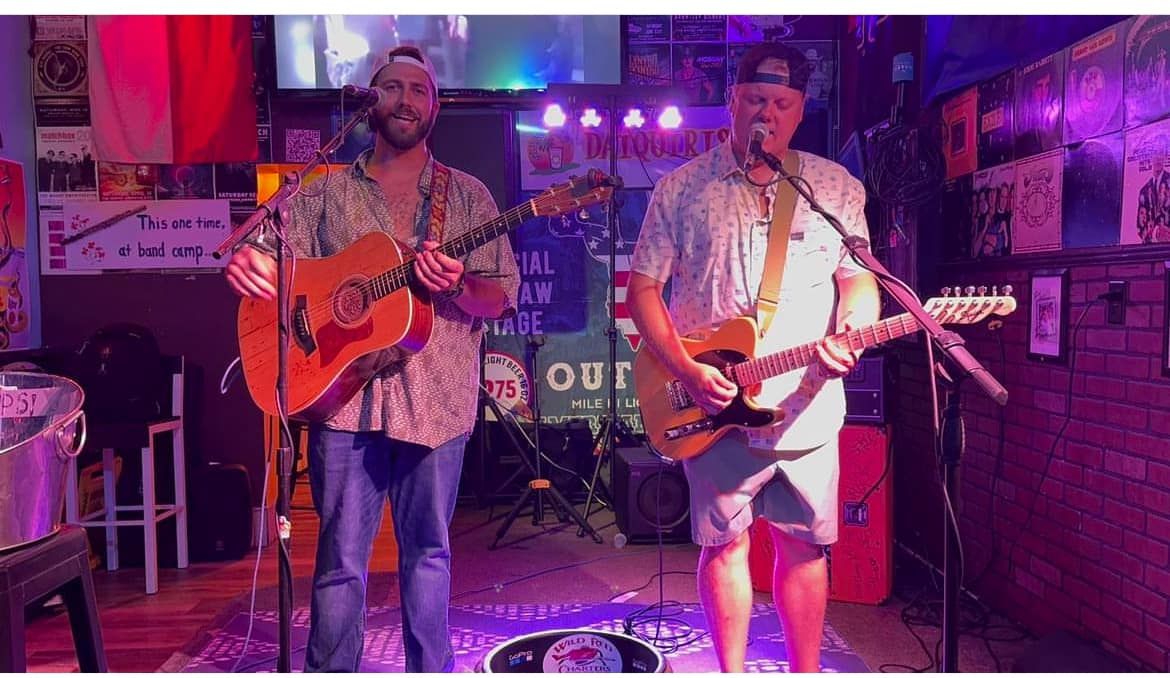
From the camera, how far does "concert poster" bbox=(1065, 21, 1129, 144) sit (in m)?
2.55

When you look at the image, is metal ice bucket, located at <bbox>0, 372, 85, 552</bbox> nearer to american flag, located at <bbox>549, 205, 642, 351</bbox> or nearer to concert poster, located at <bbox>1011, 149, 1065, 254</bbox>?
concert poster, located at <bbox>1011, 149, 1065, 254</bbox>

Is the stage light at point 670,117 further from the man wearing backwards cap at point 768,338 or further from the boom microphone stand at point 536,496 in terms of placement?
the man wearing backwards cap at point 768,338

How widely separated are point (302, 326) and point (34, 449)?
2.43ft

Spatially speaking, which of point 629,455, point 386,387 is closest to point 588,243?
point 629,455

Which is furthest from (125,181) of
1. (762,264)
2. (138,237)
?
(762,264)

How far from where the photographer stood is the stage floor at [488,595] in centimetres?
296

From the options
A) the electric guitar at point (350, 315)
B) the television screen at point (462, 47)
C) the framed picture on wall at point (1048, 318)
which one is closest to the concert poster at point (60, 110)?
the television screen at point (462, 47)

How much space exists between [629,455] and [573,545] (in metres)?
0.56

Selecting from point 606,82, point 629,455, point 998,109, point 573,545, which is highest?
point 606,82

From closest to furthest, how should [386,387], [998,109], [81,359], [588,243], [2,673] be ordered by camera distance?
[2,673]
[386,387]
[998,109]
[81,359]
[588,243]

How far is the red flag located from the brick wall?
3873 millimetres

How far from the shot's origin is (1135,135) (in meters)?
2.47

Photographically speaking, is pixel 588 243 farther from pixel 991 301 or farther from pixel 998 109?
pixel 991 301

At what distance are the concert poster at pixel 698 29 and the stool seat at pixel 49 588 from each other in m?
4.33
